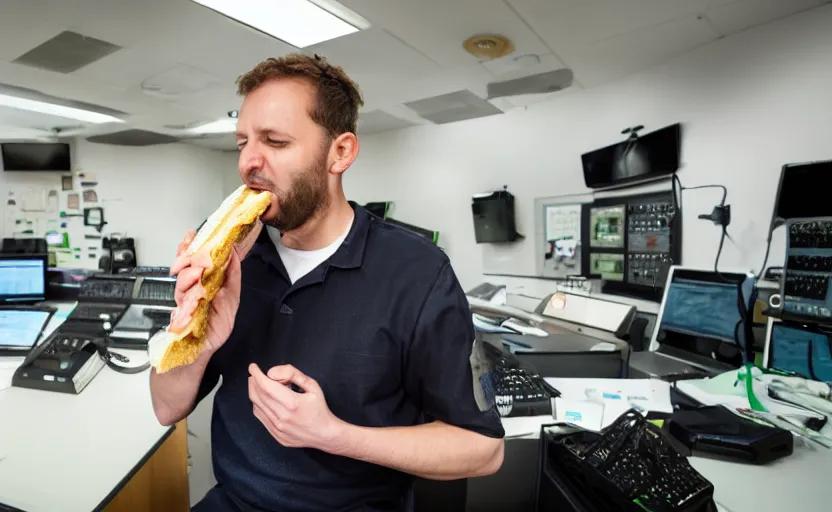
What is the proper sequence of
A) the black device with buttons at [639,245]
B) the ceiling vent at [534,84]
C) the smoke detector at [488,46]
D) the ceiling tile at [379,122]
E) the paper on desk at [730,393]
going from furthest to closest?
the ceiling tile at [379,122] < the ceiling vent at [534,84] < the black device with buttons at [639,245] < the smoke detector at [488,46] < the paper on desk at [730,393]

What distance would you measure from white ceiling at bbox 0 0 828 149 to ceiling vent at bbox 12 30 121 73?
0.06 meters

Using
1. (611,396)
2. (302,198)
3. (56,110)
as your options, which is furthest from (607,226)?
(56,110)

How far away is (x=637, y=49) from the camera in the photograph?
3.15 metres

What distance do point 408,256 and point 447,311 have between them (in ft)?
0.52

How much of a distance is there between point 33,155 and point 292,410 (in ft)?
25.7

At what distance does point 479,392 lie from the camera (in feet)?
3.32

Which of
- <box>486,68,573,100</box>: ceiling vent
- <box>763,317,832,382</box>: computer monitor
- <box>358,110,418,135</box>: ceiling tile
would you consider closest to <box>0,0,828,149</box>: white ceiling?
<box>486,68,573,100</box>: ceiling vent

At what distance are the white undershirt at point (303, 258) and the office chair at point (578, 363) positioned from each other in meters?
1.14

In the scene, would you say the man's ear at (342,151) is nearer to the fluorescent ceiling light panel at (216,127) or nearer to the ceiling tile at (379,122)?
the ceiling tile at (379,122)

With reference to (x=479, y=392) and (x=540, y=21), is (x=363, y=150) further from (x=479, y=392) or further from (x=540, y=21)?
(x=479, y=392)

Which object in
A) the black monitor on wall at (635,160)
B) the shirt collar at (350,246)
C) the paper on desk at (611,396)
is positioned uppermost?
the black monitor on wall at (635,160)

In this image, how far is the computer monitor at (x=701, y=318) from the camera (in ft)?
7.32

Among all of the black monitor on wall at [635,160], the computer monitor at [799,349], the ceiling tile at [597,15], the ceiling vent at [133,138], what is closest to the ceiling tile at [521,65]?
the ceiling tile at [597,15]

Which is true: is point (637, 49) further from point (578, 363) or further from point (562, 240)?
point (578, 363)
